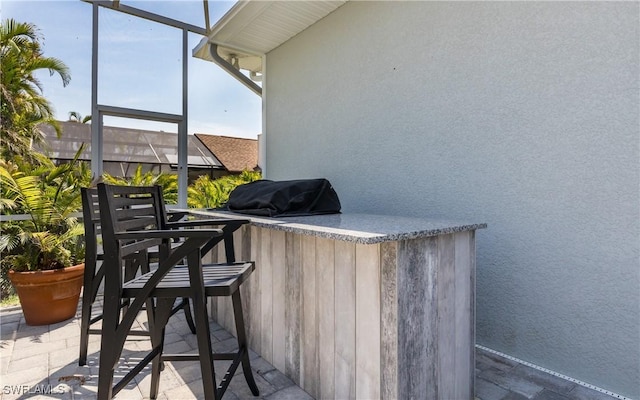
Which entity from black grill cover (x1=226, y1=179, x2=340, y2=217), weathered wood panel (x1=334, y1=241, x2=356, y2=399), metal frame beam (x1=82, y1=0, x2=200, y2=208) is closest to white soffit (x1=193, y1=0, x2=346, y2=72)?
metal frame beam (x1=82, y1=0, x2=200, y2=208)

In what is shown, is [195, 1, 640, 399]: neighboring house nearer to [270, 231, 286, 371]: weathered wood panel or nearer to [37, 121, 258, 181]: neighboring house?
[270, 231, 286, 371]: weathered wood panel

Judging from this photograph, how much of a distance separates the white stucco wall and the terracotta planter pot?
9.59 feet

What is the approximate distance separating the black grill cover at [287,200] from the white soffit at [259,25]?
2.22m

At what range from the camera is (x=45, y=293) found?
3.04m

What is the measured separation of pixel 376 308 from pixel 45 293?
3083mm

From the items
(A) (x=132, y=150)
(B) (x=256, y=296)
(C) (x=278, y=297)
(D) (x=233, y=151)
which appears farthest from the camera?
(D) (x=233, y=151)

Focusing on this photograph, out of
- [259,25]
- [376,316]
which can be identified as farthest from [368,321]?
[259,25]

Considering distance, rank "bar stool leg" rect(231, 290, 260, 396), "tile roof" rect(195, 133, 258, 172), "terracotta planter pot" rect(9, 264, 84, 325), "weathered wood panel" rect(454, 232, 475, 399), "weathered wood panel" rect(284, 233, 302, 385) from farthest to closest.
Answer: "tile roof" rect(195, 133, 258, 172), "terracotta planter pot" rect(9, 264, 84, 325), "weathered wood panel" rect(284, 233, 302, 385), "bar stool leg" rect(231, 290, 260, 396), "weathered wood panel" rect(454, 232, 475, 399)

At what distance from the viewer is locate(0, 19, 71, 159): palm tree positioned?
6.57 meters

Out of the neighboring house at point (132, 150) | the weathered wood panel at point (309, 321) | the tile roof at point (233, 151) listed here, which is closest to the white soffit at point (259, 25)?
the neighboring house at point (132, 150)

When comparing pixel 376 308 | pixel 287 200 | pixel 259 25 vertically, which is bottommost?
pixel 376 308

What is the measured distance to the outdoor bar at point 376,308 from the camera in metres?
1.54

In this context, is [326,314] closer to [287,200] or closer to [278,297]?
[278,297]

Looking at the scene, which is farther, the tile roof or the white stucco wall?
the tile roof
